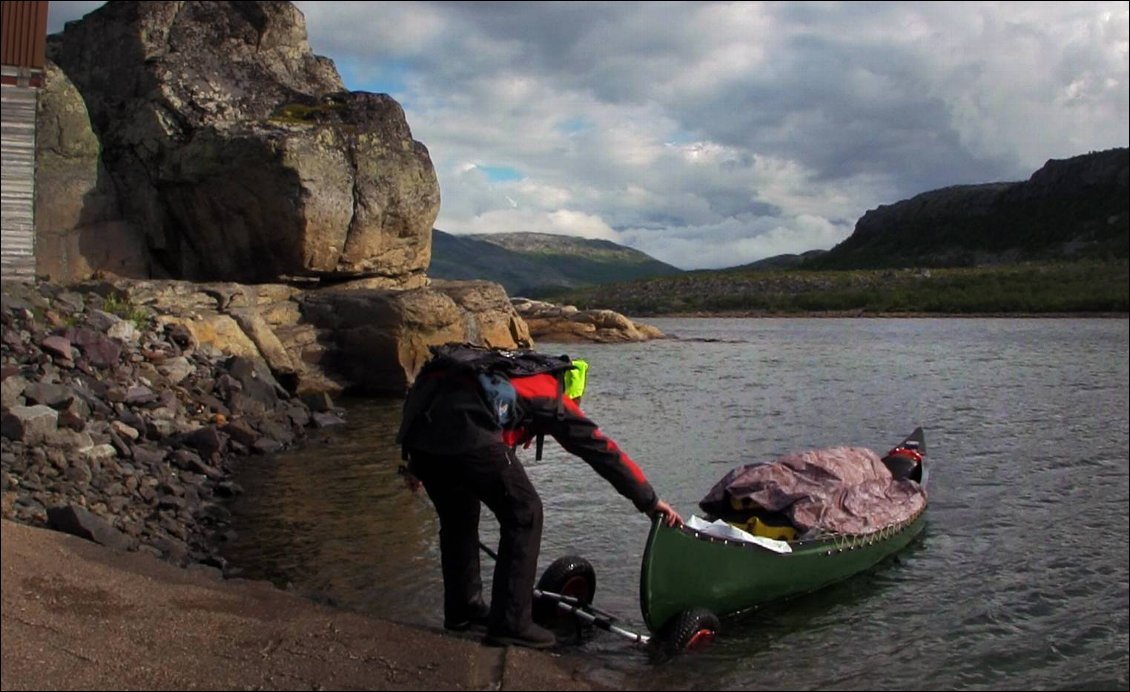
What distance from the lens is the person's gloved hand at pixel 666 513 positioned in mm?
7328

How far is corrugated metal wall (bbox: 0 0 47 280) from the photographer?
17609 millimetres

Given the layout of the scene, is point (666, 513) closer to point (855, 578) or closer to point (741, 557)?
point (741, 557)

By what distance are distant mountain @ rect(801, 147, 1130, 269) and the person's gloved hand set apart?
84924mm

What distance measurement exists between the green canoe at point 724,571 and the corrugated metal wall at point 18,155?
13994 mm

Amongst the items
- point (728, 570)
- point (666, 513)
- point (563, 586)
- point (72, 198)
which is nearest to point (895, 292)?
point (72, 198)

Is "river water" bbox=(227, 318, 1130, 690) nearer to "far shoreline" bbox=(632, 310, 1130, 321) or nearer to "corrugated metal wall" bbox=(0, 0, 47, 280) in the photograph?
"corrugated metal wall" bbox=(0, 0, 47, 280)

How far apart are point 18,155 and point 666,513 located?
1877 centimetres

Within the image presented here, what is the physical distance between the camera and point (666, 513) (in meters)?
7.50

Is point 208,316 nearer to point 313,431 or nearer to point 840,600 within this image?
point 313,431

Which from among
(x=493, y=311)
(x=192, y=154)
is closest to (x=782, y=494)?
(x=493, y=311)

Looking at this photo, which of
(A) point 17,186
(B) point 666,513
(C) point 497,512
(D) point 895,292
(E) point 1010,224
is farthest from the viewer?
(E) point 1010,224

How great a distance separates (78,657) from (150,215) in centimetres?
2291

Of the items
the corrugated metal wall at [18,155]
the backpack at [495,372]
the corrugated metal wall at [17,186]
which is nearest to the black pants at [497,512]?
the backpack at [495,372]

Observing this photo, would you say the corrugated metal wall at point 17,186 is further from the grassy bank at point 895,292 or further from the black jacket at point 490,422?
the grassy bank at point 895,292
